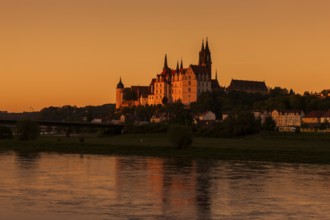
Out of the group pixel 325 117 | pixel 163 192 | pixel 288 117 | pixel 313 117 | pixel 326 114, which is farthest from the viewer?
pixel 288 117

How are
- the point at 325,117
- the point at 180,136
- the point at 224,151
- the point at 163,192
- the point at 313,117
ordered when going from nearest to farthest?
the point at 163,192
the point at 224,151
the point at 180,136
the point at 325,117
the point at 313,117

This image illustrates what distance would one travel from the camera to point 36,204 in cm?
2919

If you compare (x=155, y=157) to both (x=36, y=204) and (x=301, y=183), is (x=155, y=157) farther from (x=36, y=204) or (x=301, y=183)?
(x=36, y=204)

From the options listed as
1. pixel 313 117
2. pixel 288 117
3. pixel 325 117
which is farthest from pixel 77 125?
pixel 288 117

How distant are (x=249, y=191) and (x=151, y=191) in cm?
584

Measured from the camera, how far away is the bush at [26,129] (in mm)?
105750

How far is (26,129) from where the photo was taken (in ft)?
348

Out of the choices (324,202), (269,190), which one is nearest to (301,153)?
(269,190)

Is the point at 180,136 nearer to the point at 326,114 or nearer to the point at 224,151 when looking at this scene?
Answer: the point at 224,151

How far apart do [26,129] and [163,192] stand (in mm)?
75904

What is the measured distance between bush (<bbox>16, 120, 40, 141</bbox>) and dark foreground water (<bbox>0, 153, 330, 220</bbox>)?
5477 centimetres

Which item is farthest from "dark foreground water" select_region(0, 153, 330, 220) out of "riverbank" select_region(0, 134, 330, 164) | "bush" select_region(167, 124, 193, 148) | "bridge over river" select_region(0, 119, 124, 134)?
"bridge over river" select_region(0, 119, 124, 134)

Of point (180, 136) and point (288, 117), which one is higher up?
point (288, 117)

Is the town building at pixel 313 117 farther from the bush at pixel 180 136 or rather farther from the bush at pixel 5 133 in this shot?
the bush at pixel 180 136
